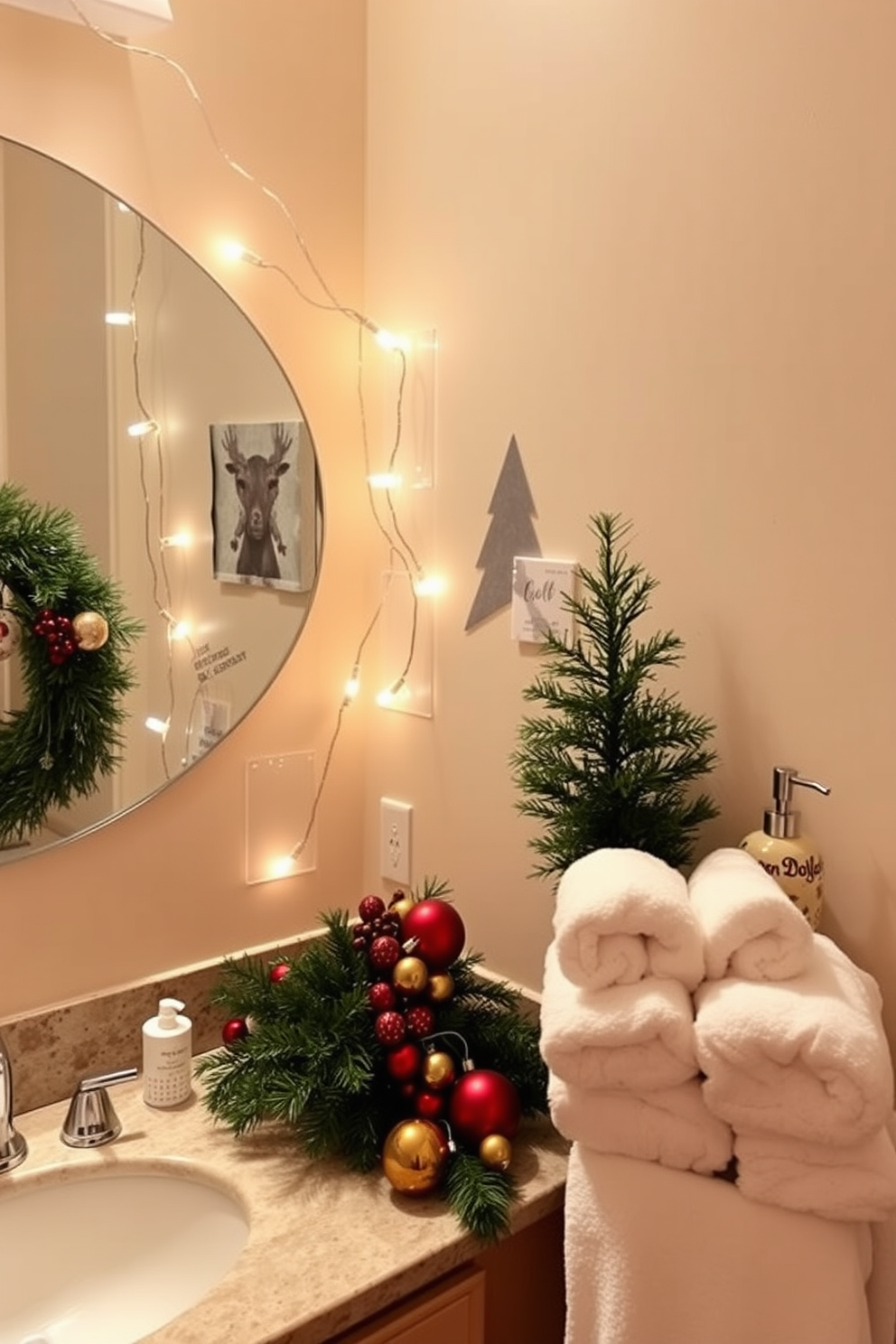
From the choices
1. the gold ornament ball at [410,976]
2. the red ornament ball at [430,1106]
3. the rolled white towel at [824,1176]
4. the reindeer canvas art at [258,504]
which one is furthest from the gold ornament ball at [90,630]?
the rolled white towel at [824,1176]

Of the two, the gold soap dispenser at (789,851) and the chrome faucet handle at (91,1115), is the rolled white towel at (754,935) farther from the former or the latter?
the chrome faucet handle at (91,1115)

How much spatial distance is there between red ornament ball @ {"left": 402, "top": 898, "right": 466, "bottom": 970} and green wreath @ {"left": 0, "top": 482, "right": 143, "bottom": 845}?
15.1 inches

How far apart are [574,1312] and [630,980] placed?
0.94ft

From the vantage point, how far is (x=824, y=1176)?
34.8 inches

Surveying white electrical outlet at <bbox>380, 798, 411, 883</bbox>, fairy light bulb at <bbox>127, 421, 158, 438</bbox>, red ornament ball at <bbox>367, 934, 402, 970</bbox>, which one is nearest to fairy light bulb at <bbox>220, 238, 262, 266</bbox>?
fairy light bulb at <bbox>127, 421, 158, 438</bbox>

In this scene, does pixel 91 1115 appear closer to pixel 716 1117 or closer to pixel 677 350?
pixel 716 1117

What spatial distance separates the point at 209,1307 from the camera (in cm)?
98

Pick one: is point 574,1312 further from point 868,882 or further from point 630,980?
point 868,882

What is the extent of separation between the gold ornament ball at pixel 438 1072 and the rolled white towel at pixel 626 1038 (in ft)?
0.80

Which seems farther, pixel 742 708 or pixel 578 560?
pixel 578 560

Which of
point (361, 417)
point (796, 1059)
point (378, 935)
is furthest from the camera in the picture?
point (361, 417)

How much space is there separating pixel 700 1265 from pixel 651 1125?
0.36 feet

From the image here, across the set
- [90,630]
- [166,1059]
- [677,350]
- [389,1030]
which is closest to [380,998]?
[389,1030]

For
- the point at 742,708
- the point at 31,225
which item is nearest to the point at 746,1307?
the point at 742,708
